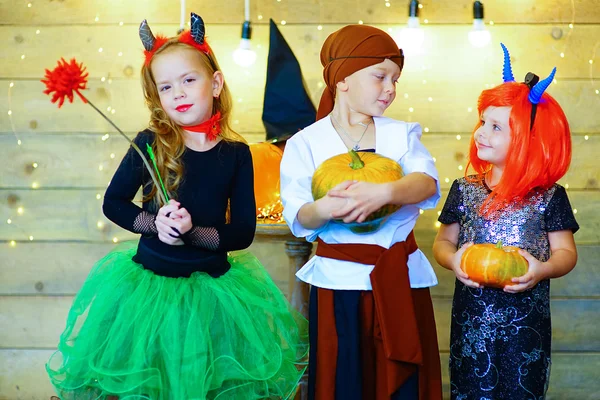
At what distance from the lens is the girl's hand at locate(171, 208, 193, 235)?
163cm

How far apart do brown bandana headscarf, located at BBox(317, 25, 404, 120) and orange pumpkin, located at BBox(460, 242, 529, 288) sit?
52cm

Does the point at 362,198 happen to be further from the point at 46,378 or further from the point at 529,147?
the point at 46,378

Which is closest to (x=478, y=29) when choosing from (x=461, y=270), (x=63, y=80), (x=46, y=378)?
(x=461, y=270)

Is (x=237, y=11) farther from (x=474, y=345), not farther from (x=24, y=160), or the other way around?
(x=474, y=345)

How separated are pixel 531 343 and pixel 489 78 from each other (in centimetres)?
113

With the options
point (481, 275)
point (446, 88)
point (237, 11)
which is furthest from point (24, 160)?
point (481, 275)

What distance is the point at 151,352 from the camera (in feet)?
5.18

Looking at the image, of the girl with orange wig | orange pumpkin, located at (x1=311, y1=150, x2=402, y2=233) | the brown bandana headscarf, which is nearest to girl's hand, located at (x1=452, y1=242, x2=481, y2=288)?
the girl with orange wig

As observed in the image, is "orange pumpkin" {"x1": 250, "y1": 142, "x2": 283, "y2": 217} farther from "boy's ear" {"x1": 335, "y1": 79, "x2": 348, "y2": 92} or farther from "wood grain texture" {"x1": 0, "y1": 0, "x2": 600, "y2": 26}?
"wood grain texture" {"x1": 0, "y1": 0, "x2": 600, "y2": 26}

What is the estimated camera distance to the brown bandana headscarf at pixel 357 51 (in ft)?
5.90

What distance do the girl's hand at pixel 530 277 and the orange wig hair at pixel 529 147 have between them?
0.58 feet

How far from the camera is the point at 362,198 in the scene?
1.62 meters

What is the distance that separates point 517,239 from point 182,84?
37.4 inches

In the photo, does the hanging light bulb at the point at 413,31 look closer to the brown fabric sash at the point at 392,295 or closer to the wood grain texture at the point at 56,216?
the brown fabric sash at the point at 392,295
